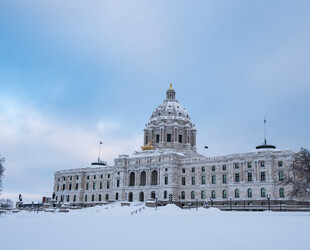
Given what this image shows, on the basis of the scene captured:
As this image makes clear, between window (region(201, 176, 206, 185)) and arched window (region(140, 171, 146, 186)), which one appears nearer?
window (region(201, 176, 206, 185))

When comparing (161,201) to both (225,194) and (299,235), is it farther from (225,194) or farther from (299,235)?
(299,235)

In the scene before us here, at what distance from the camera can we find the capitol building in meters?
76.4

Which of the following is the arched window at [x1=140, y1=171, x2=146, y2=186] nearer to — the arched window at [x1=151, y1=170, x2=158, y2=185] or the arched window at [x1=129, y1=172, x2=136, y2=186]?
the arched window at [x1=129, y1=172, x2=136, y2=186]

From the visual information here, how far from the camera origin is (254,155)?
78.2 m

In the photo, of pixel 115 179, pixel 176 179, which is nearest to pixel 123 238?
pixel 176 179

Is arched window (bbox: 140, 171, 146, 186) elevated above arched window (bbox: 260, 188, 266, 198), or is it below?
above

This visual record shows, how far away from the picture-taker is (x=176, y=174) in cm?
8931

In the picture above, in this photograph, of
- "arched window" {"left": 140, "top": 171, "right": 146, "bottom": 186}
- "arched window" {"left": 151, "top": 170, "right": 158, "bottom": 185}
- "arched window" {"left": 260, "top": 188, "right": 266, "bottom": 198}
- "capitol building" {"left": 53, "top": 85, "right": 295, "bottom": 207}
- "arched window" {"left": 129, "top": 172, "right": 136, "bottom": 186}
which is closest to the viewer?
"arched window" {"left": 260, "top": 188, "right": 266, "bottom": 198}

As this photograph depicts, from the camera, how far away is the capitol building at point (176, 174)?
7638 centimetres

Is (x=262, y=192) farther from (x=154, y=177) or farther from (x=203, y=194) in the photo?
(x=154, y=177)

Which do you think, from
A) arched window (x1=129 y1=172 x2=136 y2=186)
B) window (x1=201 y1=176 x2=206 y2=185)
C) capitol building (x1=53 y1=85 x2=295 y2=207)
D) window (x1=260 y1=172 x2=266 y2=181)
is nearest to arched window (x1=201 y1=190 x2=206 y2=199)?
capitol building (x1=53 y1=85 x2=295 y2=207)

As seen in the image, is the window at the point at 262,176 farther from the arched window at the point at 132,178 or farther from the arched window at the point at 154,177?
the arched window at the point at 132,178

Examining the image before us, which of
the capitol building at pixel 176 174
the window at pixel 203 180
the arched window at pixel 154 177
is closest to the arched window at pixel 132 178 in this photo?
the capitol building at pixel 176 174

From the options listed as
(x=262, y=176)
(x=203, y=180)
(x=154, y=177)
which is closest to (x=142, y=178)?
(x=154, y=177)
